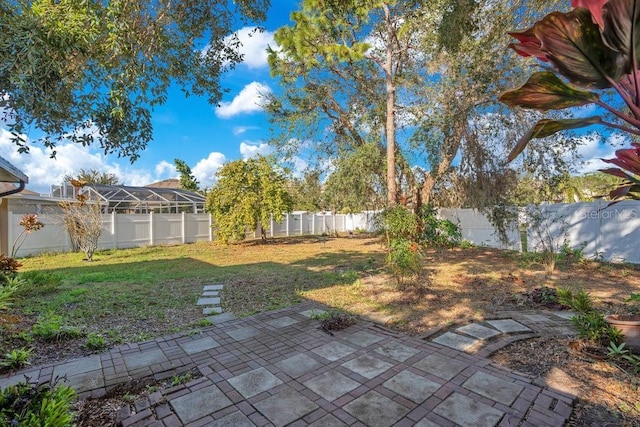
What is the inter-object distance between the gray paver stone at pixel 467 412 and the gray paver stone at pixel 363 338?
1036 millimetres

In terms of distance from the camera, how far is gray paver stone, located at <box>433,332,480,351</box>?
299cm

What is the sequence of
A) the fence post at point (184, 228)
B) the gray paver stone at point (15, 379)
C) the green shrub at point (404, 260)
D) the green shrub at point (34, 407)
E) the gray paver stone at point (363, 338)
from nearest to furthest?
the green shrub at point (34, 407)
the gray paver stone at point (15, 379)
the gray paver stone at point (363, 338)
the green shrub at point (404, 260)
the fence post at point (184, 228)

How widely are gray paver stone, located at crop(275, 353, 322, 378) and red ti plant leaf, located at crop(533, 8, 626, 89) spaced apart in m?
2.53

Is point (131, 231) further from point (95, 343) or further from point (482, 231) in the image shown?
point (482, 231)

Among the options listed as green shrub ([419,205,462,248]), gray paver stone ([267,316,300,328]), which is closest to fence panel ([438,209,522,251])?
green shrub ([419,205,462,248])

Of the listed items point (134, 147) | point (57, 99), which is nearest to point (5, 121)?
point (57, 99)

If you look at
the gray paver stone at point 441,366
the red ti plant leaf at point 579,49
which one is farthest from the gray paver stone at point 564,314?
the red ti plant leaf at point 579,49

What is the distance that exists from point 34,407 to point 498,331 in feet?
12.4

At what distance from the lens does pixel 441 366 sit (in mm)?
2609

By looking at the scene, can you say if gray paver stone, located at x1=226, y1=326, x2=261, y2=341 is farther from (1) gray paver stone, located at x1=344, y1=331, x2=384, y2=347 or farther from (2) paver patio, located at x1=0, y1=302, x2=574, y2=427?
(1) gray paver stone, located at x1=344, y1=331, x2=384, y2=347

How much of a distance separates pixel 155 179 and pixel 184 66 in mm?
37232

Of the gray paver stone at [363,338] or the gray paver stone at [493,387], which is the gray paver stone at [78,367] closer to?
the gray paver stone at [363,338]

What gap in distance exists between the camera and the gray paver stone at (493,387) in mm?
2156

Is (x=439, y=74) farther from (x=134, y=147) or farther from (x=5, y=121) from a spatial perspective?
(x=5, y=121)
